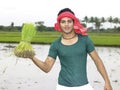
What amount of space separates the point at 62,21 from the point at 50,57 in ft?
1.28

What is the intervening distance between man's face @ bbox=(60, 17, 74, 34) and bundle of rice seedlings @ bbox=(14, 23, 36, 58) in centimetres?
29

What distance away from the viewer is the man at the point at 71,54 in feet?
12.8

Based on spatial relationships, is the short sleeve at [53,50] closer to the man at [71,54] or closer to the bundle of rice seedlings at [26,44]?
the man at [71,54]

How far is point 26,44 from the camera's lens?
12.8 ft

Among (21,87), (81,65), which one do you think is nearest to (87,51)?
(81,65)

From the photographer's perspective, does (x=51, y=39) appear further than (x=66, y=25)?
Yes

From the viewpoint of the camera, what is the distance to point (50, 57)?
4.10m

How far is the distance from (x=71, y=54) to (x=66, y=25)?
0.31 m

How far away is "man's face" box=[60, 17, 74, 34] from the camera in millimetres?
4008

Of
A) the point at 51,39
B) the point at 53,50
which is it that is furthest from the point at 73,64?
the point at 51,39

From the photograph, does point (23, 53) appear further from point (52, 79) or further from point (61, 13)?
point (52, 79)

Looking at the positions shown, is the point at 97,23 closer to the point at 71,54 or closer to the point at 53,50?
the point at 53,50

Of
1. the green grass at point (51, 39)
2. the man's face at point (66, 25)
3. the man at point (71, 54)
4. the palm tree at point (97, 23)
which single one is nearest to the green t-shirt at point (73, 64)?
the man at point (71, 54)

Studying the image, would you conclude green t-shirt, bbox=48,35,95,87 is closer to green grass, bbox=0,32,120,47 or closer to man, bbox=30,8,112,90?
man, bbox=30,8,112,90
